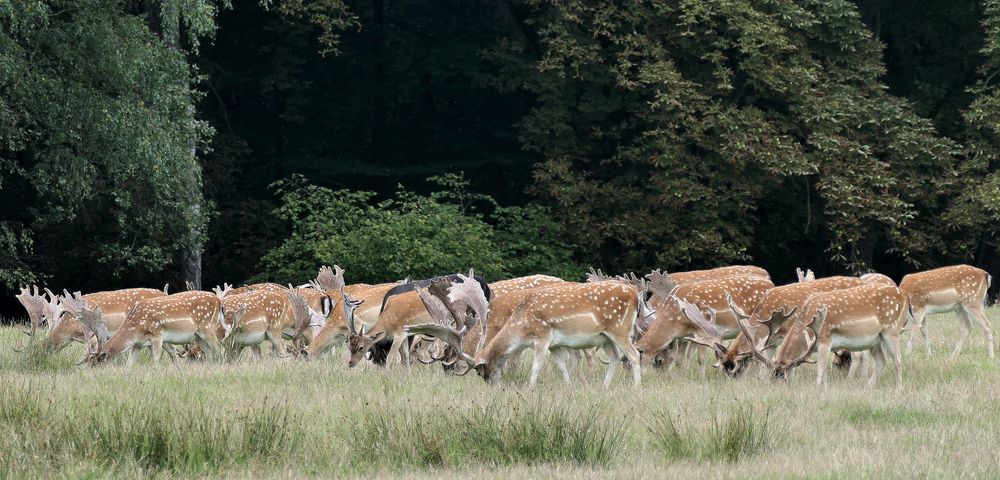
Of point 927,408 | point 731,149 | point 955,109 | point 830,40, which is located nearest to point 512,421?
point 927,408

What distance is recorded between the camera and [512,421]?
26.9 ft

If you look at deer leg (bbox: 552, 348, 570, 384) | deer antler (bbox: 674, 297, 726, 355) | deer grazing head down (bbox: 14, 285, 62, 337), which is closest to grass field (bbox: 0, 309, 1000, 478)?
deer leg (bbox: 552, 348, 570, 384)

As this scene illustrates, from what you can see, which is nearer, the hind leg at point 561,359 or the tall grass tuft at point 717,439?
the tall grass tuft at point 717,439

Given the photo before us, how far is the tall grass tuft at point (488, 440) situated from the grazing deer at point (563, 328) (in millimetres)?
2482

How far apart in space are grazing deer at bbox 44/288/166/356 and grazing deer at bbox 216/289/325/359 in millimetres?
1328

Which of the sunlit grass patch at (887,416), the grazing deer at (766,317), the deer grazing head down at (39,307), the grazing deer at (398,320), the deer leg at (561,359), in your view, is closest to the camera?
the sunlit grass patch at (887,416)

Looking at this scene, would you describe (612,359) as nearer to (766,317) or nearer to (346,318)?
(766,317)

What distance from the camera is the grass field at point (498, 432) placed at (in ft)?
25.1

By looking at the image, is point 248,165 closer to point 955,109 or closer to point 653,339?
point 955,109

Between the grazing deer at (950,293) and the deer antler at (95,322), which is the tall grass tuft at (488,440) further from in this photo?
the grazing deer at (950,293)

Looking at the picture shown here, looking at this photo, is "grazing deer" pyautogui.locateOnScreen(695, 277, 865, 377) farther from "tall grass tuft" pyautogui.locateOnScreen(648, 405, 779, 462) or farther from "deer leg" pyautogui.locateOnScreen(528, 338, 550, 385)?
"tall grass tuft" pyautogui.locateOnScreen(648, 405, 779, 462)

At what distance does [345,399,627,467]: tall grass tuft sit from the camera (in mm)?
7969

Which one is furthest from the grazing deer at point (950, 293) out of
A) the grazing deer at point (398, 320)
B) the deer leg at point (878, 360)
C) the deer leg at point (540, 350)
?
the deer leg at point (540, 350)

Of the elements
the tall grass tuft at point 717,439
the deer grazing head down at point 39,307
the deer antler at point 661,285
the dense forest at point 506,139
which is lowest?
the tall grass tuft at point 717,439
